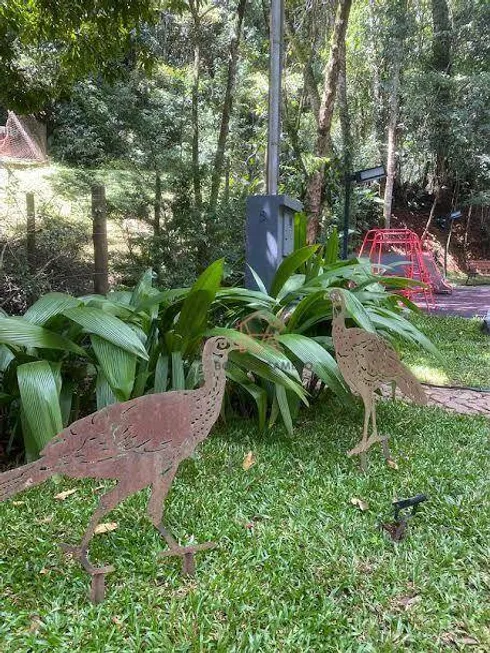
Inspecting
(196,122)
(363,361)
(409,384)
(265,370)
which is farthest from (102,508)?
(196,122)

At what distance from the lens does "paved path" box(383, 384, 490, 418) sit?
3.49 m

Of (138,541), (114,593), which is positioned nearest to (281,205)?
(138,541)

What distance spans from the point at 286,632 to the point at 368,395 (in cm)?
106

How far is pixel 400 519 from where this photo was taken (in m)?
1.83

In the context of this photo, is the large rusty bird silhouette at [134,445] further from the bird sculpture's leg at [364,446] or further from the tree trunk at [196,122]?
the tree trunk at [196,122]

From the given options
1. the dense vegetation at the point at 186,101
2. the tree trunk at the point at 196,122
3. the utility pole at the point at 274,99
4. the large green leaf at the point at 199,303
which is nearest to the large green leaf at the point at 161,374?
the large green leaf at the point at 199,303

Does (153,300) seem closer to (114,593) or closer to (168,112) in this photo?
(114,593)

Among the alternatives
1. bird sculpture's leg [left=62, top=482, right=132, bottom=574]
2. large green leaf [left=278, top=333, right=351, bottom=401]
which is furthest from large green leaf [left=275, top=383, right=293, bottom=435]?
bird sculpture's leg [left=62, top=482, right=132, bottom=574]

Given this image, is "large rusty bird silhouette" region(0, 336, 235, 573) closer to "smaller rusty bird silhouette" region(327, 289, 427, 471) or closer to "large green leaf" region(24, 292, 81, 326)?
"smaller rusty bird silhouette" region(327, 289, 427, 471)

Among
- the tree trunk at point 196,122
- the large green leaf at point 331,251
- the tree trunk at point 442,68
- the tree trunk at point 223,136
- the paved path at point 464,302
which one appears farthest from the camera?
the tree trunk at point 442,68

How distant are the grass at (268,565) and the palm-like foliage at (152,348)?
1.10 feet

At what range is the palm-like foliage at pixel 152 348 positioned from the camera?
6.71 ft

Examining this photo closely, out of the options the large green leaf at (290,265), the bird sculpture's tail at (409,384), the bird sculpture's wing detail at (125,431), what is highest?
the large green leaf at (290,265)

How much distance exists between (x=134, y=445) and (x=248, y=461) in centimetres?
92
